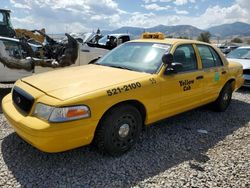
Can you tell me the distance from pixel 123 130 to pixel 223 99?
124 inches

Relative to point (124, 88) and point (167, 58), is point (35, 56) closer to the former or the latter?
point (167, 58)

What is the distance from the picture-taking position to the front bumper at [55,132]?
321 cm

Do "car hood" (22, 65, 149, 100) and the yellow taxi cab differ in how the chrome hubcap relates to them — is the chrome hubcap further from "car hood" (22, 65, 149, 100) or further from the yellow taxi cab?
"car hood" (22, 65, 149, 100)

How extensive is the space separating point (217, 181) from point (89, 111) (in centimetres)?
175

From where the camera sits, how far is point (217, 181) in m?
3.44

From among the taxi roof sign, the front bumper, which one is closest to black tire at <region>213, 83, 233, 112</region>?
the taxi roof sign

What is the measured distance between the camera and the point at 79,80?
12.8ft

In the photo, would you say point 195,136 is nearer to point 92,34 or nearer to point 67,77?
point 67,77

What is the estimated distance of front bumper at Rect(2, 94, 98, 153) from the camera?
3207 millimetres

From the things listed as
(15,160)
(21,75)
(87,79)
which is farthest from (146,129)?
(21,75)

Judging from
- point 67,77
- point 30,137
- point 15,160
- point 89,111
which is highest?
point 67,77

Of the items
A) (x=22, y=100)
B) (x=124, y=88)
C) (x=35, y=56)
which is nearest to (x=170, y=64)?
(x=124, y=88)

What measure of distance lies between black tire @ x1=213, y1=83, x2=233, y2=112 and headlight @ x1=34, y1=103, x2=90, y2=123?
363cm

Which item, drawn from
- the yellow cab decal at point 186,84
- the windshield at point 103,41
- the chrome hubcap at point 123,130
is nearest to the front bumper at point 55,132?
the chrome hubcap at point 123,130
